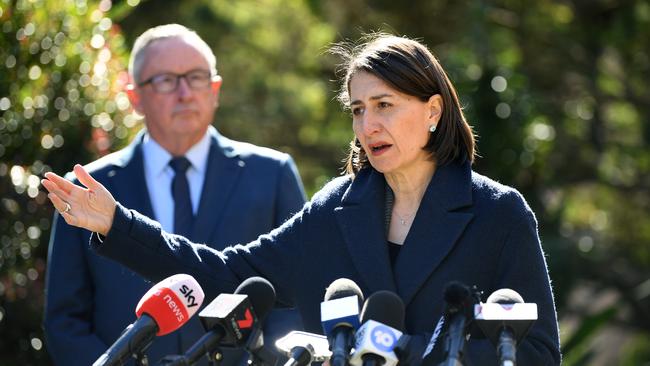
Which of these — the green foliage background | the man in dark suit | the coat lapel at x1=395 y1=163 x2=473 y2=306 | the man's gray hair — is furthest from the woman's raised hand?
the green foliage background

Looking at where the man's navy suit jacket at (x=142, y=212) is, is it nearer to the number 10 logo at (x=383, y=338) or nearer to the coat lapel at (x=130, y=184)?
the coat lapel at (x=130, y=184)

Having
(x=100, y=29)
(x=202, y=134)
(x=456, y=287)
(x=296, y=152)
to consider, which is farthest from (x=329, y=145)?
(x=456, y=287)

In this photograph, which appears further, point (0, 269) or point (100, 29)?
point (100, 29)

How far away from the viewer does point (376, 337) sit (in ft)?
10.4

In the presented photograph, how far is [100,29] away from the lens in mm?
6883

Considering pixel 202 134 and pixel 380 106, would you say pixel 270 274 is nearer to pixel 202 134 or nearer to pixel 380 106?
pixel 380 106

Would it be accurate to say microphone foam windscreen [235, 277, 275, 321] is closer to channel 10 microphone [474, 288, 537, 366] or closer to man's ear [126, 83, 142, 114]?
channel 10 microphone [474, 288, 537, 366]

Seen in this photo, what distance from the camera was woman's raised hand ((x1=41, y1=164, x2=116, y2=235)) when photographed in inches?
157

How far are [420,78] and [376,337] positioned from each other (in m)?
1.22

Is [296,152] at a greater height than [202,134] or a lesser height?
lesser

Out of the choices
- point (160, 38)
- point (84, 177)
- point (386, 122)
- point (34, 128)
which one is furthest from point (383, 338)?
point (34, 128)

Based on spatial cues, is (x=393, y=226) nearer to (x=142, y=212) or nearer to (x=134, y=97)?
(x=142, y=212)

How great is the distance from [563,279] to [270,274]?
20.4 ft

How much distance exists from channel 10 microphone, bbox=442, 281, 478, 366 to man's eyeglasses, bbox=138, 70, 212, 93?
9.04ft
